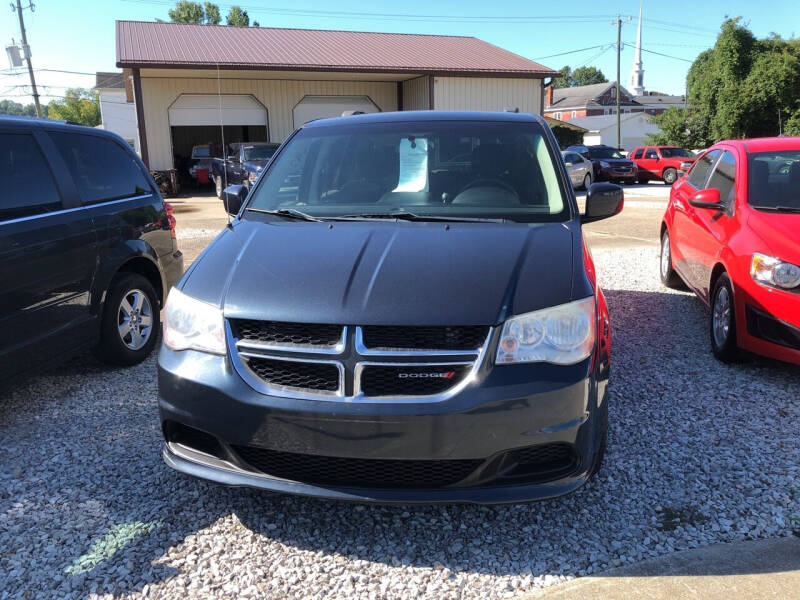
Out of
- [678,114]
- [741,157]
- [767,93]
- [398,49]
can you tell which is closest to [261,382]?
[741,157]

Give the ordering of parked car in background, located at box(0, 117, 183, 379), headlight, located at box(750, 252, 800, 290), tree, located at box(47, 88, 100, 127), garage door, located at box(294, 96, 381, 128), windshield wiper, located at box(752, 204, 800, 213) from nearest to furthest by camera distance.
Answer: parked car in background, located at box(0, 117, 183, 379) < headlight, located at box(750, 252, 800, 290) < windshield wiper, located at box(752, 204, 800, 213) < garage door, located at box(294, 96, 381, 128) < tree, located at box(47, 88, 100, 127)

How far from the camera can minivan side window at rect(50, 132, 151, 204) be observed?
4.55 meters

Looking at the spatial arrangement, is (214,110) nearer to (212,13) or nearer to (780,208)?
(780,208)

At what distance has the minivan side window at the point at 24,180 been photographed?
3880mm

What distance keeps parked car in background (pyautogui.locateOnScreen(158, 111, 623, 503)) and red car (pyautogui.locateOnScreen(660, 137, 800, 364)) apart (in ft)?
6.66

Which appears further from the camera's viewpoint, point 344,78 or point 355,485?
point 344,78

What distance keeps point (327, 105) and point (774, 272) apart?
23927 mm

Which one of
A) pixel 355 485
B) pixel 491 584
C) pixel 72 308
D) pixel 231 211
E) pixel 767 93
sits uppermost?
pixel 767 93

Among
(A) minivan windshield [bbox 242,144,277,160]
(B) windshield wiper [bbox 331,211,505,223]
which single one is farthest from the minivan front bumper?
(A) minivan windshield [bbox 242,144,277,160]

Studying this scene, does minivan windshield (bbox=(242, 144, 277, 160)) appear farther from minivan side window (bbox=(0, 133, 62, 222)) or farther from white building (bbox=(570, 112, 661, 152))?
white building (bbox=(570, 112, 661, 152))

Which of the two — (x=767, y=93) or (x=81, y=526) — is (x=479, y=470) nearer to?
(x=81, y=526)

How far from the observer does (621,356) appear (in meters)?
5.09

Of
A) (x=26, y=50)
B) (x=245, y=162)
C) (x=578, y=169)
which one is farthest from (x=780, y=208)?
(x=26, y=50)

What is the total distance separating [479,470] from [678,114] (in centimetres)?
4050
